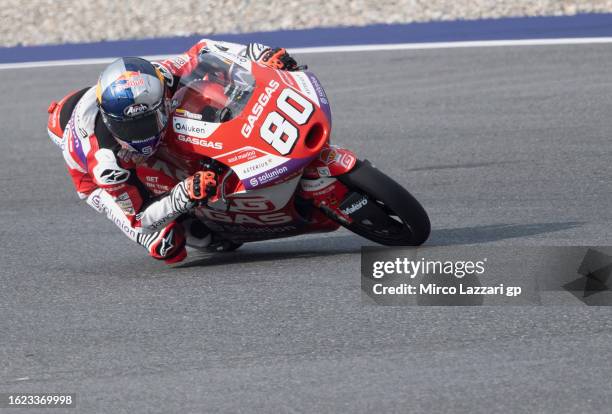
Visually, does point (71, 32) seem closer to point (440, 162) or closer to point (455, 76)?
point (455, 76)

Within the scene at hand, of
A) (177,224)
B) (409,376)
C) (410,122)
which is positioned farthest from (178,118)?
(410,122)

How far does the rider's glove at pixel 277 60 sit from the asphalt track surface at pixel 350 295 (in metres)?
1.12

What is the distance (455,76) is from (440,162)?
2.61 meters

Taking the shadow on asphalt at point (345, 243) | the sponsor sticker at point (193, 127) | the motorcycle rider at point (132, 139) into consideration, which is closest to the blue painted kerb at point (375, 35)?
the shadow on asphalt at point (345, 243)

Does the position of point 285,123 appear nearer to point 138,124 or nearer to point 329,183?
point 329,183

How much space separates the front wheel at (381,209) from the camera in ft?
20.6

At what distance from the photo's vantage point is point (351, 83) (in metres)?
12.0

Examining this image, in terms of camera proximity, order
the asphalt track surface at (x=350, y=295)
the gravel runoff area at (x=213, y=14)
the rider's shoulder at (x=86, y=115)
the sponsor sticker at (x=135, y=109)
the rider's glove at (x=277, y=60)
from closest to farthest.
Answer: the asphalt track surface at (x=350, y=295)
the sponsor sticker at (x=135, y=109)
the rider's shoulder at (x=86, y=115)
the rider's glove at (x=277, y=60)
the gravel runoff area at (x=213, y=14)

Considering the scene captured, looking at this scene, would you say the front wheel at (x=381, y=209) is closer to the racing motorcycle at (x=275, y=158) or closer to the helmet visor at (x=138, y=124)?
the racing motorcycle at (x=275, y=158)

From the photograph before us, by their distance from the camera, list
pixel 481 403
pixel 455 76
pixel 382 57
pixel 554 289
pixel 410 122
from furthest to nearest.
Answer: pixel 382 57, pixel 455 76, pixel 410 122, pixel 554 289, pixel 481 403

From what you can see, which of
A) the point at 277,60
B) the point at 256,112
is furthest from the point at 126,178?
the point at 277,60

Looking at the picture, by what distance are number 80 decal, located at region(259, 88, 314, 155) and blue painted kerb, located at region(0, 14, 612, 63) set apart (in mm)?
6952

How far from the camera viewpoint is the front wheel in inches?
248

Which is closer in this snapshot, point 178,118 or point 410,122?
point 178,118
